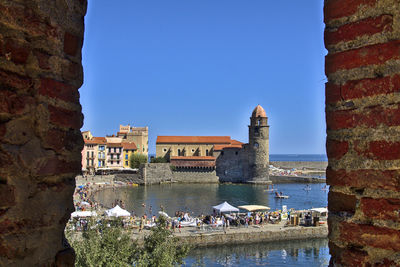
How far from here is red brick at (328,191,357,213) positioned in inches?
74.0

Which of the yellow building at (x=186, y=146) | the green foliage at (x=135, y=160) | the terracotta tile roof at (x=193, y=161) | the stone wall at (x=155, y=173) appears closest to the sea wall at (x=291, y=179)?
the yellow building at (x=186, y=146)

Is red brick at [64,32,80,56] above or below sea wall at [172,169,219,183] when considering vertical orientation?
above

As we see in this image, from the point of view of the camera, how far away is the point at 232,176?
60562 mm

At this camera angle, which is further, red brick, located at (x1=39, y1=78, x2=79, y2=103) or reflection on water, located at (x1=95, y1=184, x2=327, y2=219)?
reflection on water, located at (x1=95, y1=184, x2=327, y2=219)

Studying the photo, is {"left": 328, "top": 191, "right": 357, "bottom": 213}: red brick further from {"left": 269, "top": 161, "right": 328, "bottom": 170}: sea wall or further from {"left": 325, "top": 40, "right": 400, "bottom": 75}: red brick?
{"left": 269, "top": 161, "right": 328, "bottom": 170}: sea wall

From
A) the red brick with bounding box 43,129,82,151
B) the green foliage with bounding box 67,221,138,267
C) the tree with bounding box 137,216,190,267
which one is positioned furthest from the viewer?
the tree with bounding box 137,216,190,267

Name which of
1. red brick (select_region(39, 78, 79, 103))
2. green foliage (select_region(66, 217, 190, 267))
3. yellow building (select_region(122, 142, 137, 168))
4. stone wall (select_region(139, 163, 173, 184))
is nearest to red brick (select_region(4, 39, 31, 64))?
red brick (select_region(39, 78, 79, 103))

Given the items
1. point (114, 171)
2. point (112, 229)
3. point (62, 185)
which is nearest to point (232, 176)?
point (114, 171)

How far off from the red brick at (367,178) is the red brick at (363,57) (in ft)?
1.59

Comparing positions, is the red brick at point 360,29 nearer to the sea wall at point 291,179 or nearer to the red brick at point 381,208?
the red brick at point 381,208

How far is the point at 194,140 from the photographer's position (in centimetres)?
6938

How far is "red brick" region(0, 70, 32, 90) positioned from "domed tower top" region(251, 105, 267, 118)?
191 feet

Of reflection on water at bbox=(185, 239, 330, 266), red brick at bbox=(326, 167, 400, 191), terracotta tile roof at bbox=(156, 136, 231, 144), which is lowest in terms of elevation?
reflection on water at bbox=(185, 239, 330, 266)

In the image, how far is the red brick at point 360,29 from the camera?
1788 millimetres
